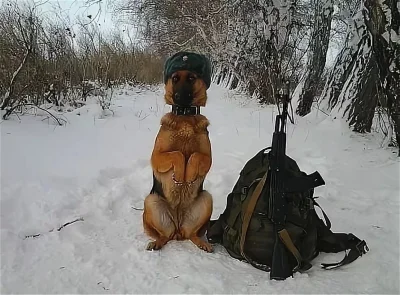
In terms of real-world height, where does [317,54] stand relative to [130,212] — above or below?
above

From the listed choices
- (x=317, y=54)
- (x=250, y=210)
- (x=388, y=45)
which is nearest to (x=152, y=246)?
(x=250, y=210)

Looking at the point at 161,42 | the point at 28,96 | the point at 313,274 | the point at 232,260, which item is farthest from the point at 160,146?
the point at 161,42

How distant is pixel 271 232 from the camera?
2.19 m

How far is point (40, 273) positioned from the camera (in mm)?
2084

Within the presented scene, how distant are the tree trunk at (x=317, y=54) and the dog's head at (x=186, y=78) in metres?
5.29

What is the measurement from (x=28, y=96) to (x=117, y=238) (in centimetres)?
443

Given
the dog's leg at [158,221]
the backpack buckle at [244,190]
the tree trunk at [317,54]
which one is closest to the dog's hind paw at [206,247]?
the dog's leg at [158,221]

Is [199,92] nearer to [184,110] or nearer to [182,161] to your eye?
[184,110]

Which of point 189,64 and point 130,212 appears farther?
point 130,212

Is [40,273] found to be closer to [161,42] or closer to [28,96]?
[28,96]

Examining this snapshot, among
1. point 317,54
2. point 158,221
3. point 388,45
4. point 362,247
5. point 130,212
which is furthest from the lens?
point 317,54

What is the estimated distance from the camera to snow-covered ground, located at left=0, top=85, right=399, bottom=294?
2043 millimetres

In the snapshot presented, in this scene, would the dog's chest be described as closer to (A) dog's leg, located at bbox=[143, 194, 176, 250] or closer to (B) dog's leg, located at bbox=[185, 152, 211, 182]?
(B) dog's leg, located at bbox=[185, 152, 211, 182]

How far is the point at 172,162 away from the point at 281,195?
2.33 ft
